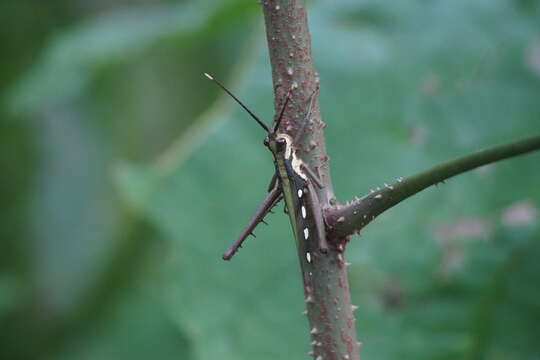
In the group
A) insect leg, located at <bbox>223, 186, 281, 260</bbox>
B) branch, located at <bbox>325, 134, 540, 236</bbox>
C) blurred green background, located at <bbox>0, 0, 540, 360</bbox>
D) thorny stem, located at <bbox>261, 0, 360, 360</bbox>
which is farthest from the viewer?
blurred green background, located at <bbox>0, 0, 540, 360</bbox>

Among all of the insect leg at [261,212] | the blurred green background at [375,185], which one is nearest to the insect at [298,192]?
the insect leg at [261,212]

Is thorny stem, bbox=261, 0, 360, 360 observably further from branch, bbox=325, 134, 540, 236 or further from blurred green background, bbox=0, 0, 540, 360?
blurred green background, bbox=0, 0, 540, 360

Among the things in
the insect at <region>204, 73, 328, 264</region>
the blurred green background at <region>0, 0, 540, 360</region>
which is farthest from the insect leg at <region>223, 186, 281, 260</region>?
the blurred green background at <region>0, 0, 540, 360</region>

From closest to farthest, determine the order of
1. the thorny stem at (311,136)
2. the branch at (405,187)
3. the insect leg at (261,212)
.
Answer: the branch at (405,187) < the thorny stem at (311,136) < the insect leg at (261,212)

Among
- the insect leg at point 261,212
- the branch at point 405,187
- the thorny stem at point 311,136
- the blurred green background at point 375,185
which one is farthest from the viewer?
the blurred green background at point 375,185

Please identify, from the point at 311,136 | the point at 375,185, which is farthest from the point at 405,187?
the point at 375,185

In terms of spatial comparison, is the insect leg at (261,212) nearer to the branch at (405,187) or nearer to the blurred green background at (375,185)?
the branch at (405,187)

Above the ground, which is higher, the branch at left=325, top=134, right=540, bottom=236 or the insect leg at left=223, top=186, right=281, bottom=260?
the branch at left=325, top=134, right=540, bottom=236

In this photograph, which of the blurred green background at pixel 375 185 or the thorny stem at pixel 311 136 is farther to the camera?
the blurred green background at pixel 375 185

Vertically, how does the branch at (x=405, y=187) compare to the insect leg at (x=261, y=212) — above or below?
above

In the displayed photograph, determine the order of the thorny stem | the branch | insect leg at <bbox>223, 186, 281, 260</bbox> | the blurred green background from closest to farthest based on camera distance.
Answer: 1. the branch
2. the thorny stem
3. insect leg at <bbox>223, 186, 281, 260</bbox>
4. the blurred green background
